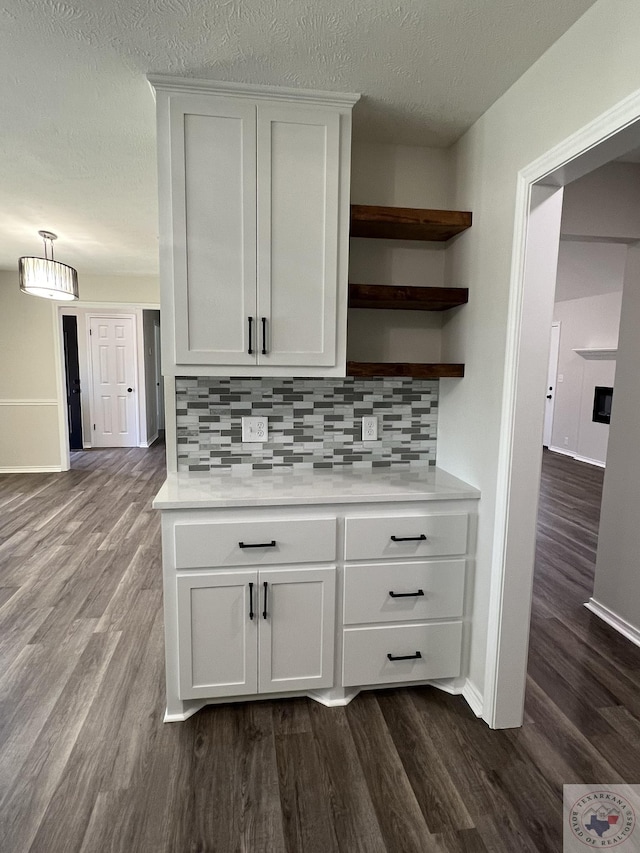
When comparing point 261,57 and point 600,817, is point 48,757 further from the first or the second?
point 261,57

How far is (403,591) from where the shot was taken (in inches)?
72.5

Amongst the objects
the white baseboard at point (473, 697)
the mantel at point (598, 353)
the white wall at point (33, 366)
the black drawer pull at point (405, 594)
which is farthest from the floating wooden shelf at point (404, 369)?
the mantel at point (598, 353)

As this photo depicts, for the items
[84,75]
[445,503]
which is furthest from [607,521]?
[84,75]

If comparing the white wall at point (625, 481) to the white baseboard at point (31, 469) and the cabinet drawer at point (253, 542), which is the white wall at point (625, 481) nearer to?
the cabinet drawer at point (253, 542)

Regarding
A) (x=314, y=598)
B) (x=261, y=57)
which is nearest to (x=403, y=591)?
(x=314, y=598)

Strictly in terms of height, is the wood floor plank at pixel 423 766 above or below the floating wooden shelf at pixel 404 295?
below

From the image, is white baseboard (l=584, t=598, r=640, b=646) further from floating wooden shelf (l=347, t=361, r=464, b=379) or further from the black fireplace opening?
the black fireplace opening

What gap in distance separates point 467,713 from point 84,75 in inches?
108

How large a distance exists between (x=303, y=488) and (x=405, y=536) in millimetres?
442

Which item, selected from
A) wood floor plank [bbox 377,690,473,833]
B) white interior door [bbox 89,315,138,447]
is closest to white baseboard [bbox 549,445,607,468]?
wood floor plank [bbox 377,690,473,833]

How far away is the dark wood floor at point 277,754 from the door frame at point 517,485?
0.77ft

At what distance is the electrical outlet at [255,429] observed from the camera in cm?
212

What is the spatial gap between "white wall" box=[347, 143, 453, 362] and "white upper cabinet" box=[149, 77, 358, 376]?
327mm

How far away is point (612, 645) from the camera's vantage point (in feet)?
7.63
